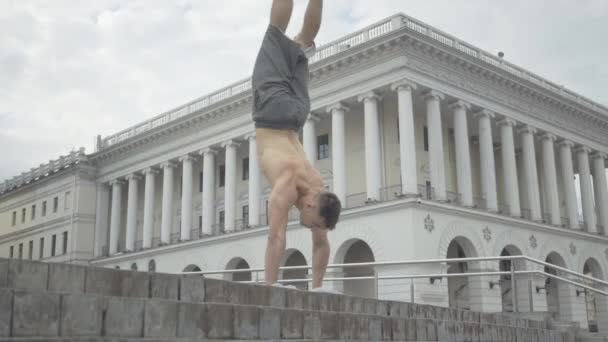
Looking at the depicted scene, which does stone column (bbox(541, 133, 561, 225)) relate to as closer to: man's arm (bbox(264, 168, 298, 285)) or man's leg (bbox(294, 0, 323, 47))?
man's leg (bbox(294, 0, 323, 47))

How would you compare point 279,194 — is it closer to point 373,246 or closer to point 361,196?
point 373,246

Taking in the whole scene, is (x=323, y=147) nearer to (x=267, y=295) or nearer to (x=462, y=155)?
(x=462, y=155)

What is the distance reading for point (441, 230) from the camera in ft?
101

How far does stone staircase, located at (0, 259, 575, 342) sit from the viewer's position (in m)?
4.01

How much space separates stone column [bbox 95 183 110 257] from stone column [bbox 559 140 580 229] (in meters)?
31.2

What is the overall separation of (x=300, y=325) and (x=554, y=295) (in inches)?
1401

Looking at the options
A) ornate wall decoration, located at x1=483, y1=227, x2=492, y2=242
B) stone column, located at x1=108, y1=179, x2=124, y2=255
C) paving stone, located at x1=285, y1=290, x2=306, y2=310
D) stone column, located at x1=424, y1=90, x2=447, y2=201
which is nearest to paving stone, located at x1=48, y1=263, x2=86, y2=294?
paving stone, located at x1=285, y1=290, x2=306, y2=310

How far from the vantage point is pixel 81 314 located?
415 cm

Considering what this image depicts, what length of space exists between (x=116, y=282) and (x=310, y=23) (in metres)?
3.86

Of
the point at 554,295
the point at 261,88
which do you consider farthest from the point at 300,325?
the point at 554,295

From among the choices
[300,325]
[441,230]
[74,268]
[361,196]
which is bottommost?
[300,325]

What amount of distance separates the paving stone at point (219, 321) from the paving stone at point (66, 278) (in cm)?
92

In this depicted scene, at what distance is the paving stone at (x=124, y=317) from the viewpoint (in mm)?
4274

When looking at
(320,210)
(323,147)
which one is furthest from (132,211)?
(320,210)
